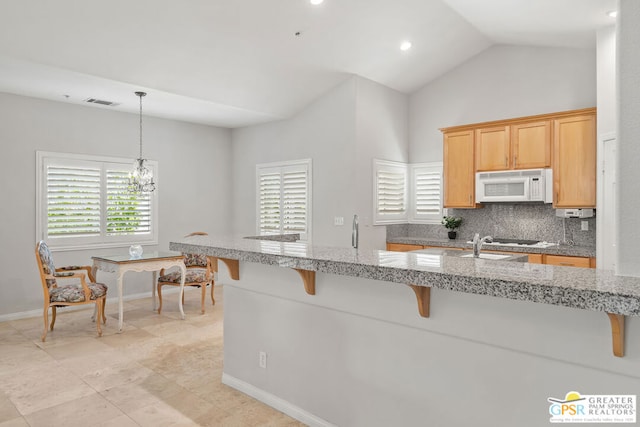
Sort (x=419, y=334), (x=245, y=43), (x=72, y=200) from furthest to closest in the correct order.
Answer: (x=72, y=200), (x=245, y=43), (x=419, y=334)

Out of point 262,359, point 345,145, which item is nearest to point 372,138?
point 345,145

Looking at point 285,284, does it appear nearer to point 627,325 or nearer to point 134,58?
point 627,325

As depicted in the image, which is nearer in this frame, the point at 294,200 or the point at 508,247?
the point at 508,247

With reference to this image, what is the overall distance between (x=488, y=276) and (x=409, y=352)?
2.59 ft

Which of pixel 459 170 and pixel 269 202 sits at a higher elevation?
pixel 459 170

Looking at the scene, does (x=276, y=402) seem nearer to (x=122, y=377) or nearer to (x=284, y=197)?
(x=122, y=377)

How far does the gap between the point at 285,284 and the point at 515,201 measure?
371 cm

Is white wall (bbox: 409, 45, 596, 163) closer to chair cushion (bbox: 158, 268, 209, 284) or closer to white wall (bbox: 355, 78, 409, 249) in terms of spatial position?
white wall (bbox: 355, 78, 409, 249)

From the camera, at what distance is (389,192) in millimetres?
6324

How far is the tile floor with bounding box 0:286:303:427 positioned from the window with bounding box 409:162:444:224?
3.31 meters

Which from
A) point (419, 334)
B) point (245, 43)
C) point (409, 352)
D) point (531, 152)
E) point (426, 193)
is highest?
point (245, 43)

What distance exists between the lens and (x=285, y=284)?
114 inches

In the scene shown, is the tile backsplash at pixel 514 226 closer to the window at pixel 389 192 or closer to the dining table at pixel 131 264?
the window at pixel 389 192

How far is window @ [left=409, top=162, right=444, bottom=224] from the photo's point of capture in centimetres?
644
